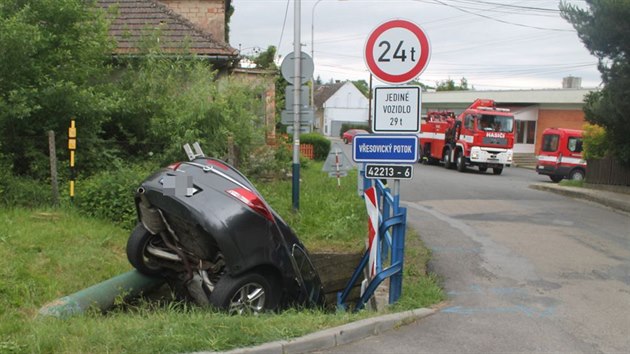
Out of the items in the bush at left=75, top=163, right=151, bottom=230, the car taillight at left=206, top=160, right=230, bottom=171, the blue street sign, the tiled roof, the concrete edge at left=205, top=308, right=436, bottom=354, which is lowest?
the concrete edge at left=205, top=308, right=436, bottom=354

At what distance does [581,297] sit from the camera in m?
6.24

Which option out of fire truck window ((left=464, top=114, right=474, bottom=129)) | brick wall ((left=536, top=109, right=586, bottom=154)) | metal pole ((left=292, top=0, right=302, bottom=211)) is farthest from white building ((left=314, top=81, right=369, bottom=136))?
metal pole ((left=292, top=0, right=302, bottom=211))

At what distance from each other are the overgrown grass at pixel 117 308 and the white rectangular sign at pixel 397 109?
1719 millimetres

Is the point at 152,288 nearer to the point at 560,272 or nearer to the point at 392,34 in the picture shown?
the point at 392,34

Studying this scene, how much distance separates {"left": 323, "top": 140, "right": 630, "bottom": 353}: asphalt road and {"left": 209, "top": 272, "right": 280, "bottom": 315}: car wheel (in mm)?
1106

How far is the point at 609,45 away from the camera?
1341 centimetres

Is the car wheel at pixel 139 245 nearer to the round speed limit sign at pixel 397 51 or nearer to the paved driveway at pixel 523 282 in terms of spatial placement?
the paved driveway at pixel 523 282

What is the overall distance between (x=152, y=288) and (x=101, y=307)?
819 mm

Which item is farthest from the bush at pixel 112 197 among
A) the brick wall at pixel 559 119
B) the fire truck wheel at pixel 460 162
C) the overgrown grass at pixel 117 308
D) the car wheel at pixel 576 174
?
the brick wall at pixel 559 119

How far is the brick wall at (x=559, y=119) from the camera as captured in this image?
39.2 metres

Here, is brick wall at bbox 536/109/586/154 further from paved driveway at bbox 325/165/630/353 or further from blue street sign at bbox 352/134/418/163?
blue street sign at bbox 352/134/418/163

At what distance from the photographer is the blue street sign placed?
5.96 metres

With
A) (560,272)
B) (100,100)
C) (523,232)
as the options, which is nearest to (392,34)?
(560,272)

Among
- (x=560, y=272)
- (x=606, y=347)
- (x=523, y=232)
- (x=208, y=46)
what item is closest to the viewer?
(x=606, y=347)
